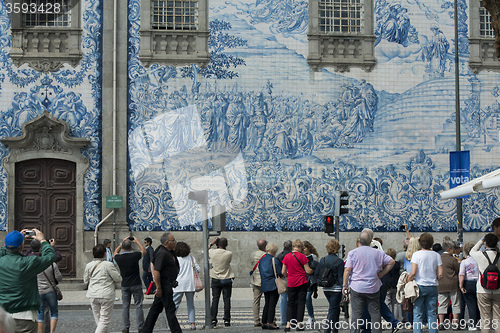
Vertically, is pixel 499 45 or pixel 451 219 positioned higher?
pixel 499 45

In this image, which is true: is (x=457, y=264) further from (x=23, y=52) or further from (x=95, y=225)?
(x=23, y=52)

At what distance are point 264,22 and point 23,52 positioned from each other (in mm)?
7156

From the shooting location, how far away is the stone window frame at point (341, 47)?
24984 mm

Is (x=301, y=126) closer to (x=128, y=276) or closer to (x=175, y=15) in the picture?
(x=175, y=15)

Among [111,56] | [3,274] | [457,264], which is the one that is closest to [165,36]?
[111,56]

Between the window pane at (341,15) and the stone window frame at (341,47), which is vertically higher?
the window pane at (341,15)

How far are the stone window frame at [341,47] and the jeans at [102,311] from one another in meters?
13.3

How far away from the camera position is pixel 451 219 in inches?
982

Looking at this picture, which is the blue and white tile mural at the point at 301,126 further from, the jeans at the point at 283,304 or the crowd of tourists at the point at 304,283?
the jeans at the point at 283,304

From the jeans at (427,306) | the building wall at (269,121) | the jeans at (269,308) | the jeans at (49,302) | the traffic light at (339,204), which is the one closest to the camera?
the jeans at (427,306)

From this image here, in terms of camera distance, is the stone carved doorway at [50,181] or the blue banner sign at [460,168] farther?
the stone carved doorway at [50,181]

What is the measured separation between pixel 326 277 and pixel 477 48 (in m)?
14.1

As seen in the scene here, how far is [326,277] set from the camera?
544 inches

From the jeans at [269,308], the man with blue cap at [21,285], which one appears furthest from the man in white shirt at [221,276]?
the man with blue cap at [21,285]
